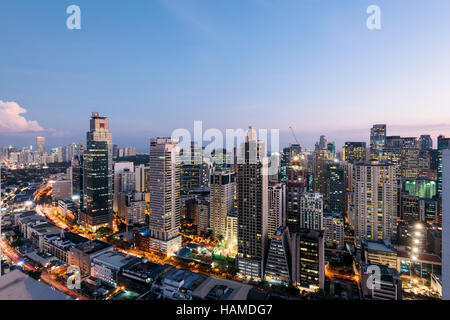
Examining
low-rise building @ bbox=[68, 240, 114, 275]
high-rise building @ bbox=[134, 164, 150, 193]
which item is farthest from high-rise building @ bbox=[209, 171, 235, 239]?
high-rise building @ bbox=[134, 164, 150, 193]

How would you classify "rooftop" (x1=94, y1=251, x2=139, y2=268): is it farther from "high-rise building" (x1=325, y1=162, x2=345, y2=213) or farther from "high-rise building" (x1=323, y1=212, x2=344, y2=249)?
"high-rise building" (x1=325, y1=162, x2=345, y2=213)

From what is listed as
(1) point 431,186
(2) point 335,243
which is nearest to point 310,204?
(2) point 335,243

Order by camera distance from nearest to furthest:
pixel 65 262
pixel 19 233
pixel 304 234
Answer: pixel 304 234
pixel 65 262
pixel 19 233

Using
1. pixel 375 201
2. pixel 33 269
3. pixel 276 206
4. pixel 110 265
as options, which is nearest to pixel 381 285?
pixel 276 206

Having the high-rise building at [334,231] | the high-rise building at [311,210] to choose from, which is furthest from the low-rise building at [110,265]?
the high-rise building at [334,231]

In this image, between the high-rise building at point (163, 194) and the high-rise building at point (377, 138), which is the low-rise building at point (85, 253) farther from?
the high-rise building at point (377, 138)
